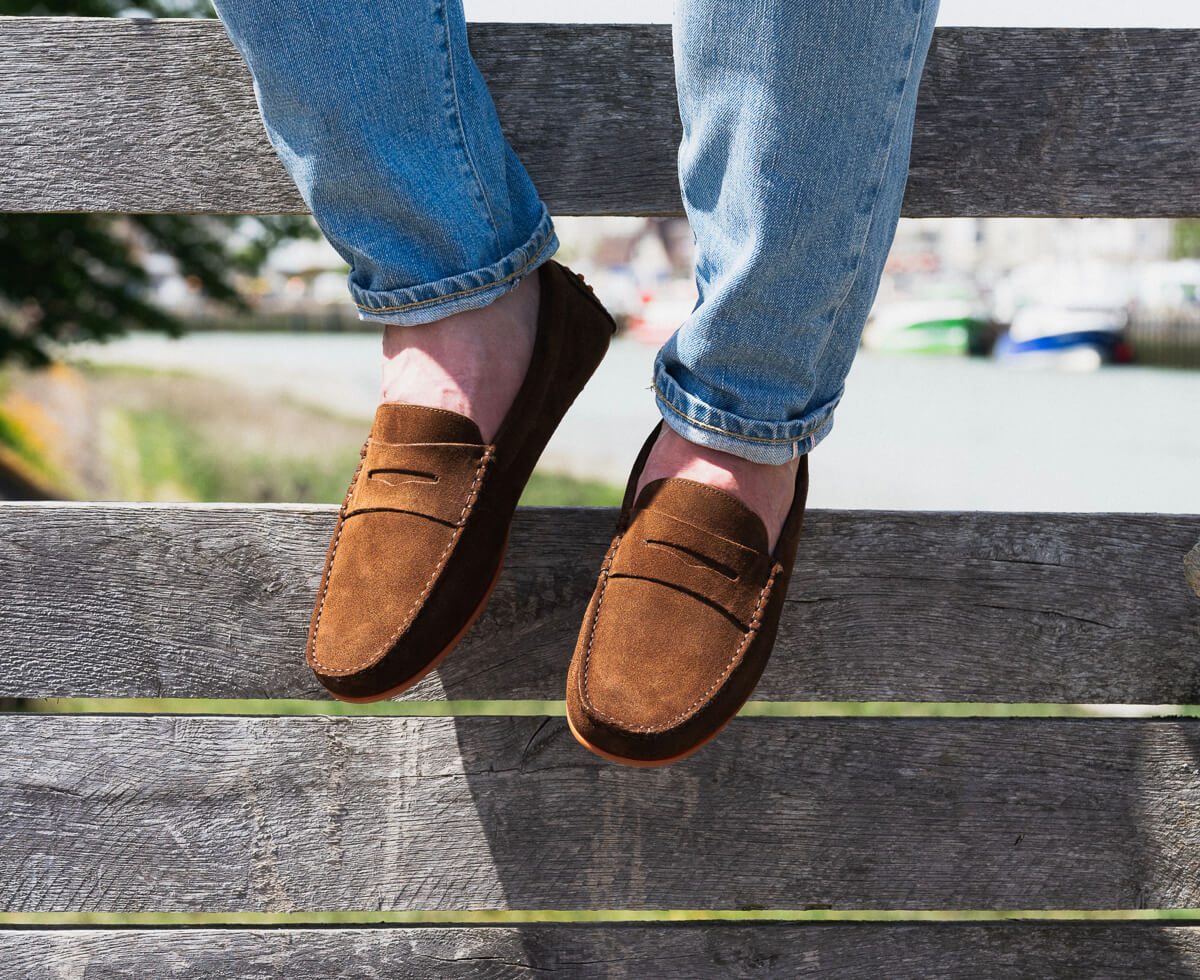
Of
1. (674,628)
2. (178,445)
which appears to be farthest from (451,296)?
(178,445)

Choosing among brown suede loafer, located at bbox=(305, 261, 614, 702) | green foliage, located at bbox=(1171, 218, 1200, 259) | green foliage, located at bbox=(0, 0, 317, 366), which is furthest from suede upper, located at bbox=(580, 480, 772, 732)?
green foliage, located at bbox=(1171, 218, 1200, 259)

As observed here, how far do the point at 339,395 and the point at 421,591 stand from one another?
550 inches

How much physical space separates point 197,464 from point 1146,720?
10.5m

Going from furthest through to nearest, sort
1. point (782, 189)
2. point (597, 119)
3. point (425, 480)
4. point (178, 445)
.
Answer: point (178, 445) → point (597, 119) → point (425, 480) → point (782, 189)

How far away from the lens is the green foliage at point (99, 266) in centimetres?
512

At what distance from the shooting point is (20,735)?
4.31ft

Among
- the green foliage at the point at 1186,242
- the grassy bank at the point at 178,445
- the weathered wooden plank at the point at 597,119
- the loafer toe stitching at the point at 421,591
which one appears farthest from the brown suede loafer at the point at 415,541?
the green foliage at the point at 1186,242

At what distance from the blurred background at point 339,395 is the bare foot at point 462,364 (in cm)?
54

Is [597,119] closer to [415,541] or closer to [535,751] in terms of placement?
[415,541]

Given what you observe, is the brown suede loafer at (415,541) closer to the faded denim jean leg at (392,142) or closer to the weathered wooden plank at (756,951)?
the faded denim jean leg at (392,142)

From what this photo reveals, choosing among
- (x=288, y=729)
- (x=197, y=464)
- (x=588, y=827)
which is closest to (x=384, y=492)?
(x=288, y=729)

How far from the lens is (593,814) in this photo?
1308 millimetres

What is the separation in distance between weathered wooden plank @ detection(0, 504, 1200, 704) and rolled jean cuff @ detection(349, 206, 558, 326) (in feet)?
0.97

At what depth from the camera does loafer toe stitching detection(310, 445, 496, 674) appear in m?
0.99
